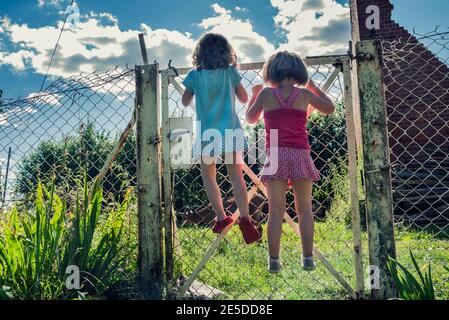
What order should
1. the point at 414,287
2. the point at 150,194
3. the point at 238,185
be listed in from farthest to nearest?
the point at 150,194, the point at 238,185, the point at 414,287

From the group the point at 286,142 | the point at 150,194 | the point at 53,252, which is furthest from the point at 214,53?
the point at 53,252

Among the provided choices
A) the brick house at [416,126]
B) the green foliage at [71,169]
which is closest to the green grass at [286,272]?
the green foliage at [71,169]

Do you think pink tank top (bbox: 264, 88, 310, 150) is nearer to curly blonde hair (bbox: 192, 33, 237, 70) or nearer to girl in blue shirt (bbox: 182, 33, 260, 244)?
girl in blue shirt (bbox: 182, 33, 260, 244)

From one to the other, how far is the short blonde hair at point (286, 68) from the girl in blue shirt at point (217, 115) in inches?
9.9

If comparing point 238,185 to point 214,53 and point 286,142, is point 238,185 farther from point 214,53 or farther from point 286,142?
point 214,53

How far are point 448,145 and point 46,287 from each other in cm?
836

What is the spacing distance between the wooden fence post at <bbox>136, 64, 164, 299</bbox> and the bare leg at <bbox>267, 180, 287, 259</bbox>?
89 cm

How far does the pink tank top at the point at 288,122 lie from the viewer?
9.07ft

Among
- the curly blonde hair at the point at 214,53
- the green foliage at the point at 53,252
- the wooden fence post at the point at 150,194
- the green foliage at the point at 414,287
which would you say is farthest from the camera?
the wooden fence post at the point at 150,194

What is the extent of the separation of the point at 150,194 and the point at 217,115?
0.79 meters

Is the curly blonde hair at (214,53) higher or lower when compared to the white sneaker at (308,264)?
higher

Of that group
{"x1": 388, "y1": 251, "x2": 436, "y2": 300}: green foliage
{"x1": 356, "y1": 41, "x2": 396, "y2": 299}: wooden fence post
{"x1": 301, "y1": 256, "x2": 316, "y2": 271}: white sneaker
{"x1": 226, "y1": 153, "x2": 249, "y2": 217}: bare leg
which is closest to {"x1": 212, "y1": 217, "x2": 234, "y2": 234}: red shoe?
{"x1": 226, "y1": 153, "x2": 249, "y2": 217}: bare leg

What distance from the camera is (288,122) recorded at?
277 centimetres

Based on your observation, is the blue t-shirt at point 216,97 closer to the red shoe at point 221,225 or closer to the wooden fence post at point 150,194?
the wooden fence post at point 150,194
